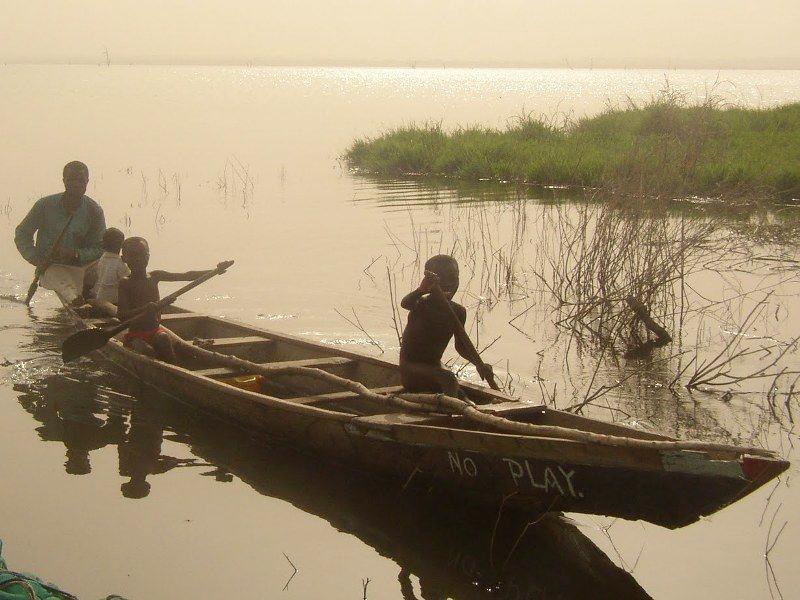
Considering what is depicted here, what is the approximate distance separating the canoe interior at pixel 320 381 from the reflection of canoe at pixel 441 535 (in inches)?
16.6

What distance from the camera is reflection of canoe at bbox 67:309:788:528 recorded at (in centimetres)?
411

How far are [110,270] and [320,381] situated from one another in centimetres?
233

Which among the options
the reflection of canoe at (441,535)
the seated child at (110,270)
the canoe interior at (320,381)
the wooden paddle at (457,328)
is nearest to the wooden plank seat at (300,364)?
the canoe interior at (320,381)

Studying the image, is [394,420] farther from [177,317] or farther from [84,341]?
[177,317]

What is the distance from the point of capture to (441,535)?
518 centimetres

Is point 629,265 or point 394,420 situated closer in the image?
point 394,420

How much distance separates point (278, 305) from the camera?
10.8 metres

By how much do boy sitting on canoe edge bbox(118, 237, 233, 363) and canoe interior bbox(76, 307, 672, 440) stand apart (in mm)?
334

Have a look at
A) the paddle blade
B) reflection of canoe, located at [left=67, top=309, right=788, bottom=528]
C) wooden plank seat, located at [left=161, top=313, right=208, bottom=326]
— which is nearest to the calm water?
reflection of canoe, located at [left=67, top=309, right=788, bottom=528]

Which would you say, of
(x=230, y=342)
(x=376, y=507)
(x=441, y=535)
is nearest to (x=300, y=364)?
(x=230, y=342)

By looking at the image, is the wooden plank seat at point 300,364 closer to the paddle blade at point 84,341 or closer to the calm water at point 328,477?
the calm water at point 328,477

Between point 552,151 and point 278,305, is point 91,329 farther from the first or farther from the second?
point 552,151

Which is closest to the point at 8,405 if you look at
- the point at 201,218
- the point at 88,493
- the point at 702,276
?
the point at 88,493

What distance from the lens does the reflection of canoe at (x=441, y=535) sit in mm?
4715
